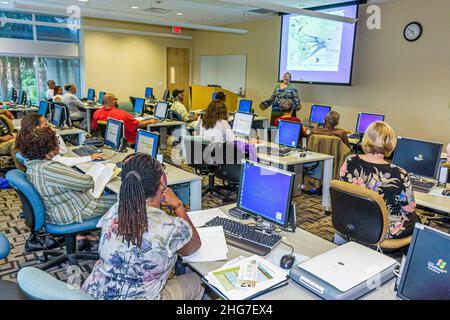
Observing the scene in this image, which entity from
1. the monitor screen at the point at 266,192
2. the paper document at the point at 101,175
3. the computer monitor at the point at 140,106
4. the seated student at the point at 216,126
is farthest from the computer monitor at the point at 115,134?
the computer monitor at the point at 140,106

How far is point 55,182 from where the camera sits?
2.57 m

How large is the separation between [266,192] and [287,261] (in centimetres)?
53

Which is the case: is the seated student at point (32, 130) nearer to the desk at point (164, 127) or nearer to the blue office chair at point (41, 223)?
the blue office chair at point (41, 223)

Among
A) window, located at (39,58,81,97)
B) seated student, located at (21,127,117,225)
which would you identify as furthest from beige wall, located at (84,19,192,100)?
seated student, located at (21,127,117,225)

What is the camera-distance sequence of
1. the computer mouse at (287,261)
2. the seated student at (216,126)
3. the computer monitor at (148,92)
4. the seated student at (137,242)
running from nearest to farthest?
the seated student at (137,242) < the computer mouse at (287,261) < the seated student at (216,126) < the computer monitor at (148,92)

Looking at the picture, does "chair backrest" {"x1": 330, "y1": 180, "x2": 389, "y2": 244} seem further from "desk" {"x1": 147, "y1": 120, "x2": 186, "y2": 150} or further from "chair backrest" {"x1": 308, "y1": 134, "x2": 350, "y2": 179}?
"desk" {"x1": 147, "y1": 120, "x2": 186, "y2": 150}

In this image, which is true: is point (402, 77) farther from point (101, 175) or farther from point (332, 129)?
point (101, 175)

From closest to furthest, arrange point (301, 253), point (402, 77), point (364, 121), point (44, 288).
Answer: point (44, 288) < point (301, 253) < point (364, 121) < point (402, 77)

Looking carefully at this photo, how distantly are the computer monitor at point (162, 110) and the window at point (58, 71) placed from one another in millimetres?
5264

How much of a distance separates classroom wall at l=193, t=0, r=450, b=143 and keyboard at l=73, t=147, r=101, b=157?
5427mm

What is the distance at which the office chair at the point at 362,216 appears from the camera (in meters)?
2.32

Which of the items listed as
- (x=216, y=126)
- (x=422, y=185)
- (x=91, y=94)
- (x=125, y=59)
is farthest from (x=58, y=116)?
(x=125, y=59)

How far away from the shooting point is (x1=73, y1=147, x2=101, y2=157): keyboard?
4062 mm

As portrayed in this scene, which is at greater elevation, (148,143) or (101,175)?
(148,143)
